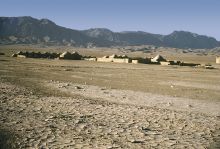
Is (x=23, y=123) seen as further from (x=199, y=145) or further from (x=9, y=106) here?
(x=199, y=145)

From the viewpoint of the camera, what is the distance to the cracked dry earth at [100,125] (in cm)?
716

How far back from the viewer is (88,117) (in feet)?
30.2

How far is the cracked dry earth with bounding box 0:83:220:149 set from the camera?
716 centimetres

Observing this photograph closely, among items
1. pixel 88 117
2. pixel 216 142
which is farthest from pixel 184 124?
pixel 88 117

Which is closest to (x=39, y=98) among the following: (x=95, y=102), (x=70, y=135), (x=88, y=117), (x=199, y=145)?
(x=95, y=102)

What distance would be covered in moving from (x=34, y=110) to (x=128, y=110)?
8.82 ft

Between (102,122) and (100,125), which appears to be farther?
(102,122)

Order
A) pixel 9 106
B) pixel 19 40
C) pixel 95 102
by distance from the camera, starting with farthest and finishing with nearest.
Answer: pixel 19 40, pixel 95 102, pixel 9 106

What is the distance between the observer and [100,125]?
27.7 feet

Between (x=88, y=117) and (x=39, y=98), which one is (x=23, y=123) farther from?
(x=39, y=98)

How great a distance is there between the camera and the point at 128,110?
1048cm

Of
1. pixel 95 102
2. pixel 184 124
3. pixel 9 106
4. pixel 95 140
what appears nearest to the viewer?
pixel 95 140

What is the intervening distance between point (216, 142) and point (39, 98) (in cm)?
615

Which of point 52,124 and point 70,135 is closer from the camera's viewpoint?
point 70,135
